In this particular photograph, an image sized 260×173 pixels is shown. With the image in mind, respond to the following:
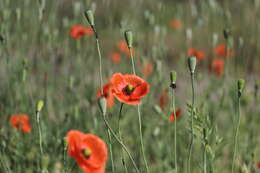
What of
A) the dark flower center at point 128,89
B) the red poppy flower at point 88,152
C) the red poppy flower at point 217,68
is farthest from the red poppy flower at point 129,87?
the red poppy flower at point 217,68

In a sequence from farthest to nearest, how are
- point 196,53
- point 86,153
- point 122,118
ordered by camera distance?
1. point 196,53
2. point 122,118
3. point 86,153

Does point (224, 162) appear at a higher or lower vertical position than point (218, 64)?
lower

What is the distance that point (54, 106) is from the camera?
13.0ft

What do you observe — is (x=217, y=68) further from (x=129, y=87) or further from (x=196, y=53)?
(x=129, y=87)

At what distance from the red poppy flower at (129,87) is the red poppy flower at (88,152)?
212 millimetres

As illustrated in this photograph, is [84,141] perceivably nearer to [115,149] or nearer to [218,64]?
[115,149]

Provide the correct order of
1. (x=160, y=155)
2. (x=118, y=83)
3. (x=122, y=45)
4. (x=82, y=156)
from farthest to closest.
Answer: (x=122, y=45), (x=160, y=155), (x=118, y=83), (x=82, y=156)

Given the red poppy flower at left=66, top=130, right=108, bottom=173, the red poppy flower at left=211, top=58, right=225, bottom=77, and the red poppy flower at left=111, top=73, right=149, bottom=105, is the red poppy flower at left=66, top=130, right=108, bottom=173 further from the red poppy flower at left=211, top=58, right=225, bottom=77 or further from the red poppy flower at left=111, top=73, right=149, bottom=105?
the red poppy flower at left=211, top=58, right=225, bottom=77

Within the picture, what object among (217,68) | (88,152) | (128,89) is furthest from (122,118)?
(88,152)

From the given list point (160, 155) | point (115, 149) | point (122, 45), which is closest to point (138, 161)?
point (160, 155)

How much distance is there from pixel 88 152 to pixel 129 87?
1.18ft

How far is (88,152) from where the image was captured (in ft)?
4.76

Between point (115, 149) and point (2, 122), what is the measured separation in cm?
77

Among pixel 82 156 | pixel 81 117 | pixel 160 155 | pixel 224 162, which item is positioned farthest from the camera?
pixel 224 162
